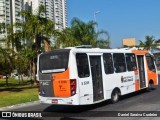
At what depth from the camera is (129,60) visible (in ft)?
61.7

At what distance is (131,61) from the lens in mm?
19062

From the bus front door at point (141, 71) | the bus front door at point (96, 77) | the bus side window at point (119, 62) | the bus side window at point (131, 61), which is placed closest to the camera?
the bus front door at point (96, 77)

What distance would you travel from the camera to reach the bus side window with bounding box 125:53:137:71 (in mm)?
18625

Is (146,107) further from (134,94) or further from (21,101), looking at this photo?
(21,101)

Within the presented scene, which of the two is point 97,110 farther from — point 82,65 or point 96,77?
point 82,65

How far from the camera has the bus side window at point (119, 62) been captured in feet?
56.5

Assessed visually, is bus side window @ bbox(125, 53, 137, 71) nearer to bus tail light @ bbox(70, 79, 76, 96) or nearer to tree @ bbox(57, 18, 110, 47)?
bus tail light @ bbox(70, 79, 76, 96)

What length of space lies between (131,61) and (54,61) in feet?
19.4

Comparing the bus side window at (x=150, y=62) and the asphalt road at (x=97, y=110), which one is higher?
the bus side window at (x=150, y=62)

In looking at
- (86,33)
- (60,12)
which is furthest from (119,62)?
(60,12)

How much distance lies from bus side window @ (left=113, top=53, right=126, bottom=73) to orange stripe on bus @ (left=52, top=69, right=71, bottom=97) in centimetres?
387

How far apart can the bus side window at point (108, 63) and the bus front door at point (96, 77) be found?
503 mm

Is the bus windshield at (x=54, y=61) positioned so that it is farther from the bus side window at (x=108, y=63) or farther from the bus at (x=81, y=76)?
the bus side window at (x=108, y=63)

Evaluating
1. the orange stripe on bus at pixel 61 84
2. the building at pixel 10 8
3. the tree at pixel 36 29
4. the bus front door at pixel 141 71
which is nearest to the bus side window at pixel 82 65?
the orange stripe on bus at pixel 61 84
